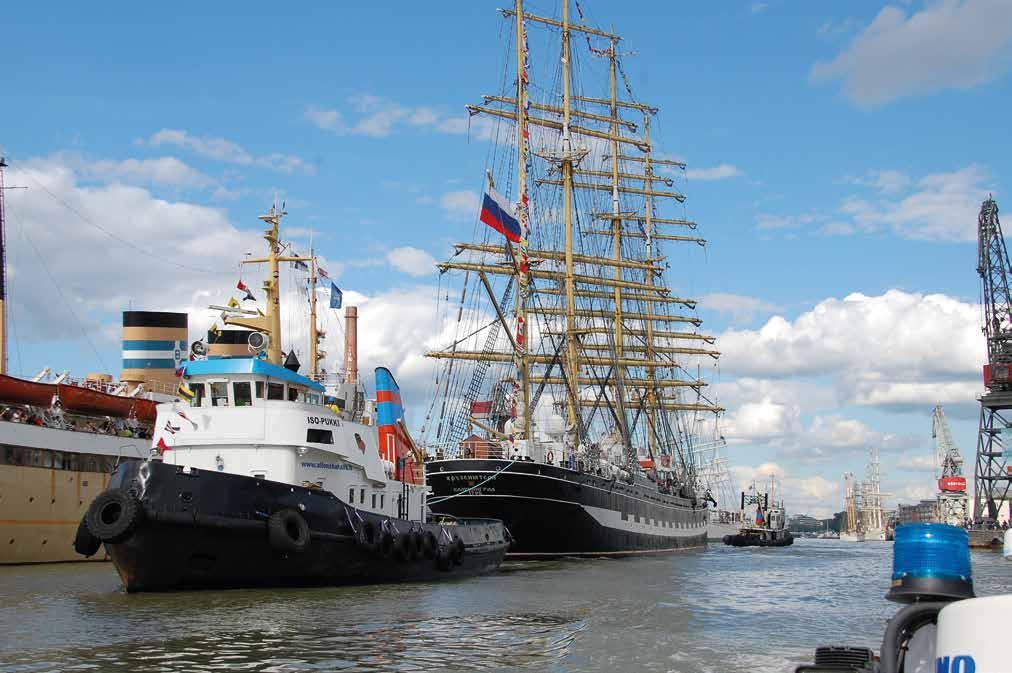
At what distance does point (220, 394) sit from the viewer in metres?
26.3

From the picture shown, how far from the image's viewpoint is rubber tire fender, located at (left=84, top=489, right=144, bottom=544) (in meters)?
21.8

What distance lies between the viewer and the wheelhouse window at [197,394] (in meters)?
26.4

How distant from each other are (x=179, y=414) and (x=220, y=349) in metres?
23.7

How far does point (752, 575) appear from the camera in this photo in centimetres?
4319

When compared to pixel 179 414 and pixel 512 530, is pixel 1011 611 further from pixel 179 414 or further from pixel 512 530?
pixel 512 530

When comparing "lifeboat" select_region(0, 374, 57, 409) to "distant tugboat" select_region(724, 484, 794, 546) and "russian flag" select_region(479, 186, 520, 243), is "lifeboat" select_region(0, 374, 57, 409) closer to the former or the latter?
"russian flag" select_region(479, 186, 520, 243)

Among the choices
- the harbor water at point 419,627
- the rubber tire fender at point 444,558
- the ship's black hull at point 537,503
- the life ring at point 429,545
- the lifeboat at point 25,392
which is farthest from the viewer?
the ship's black hull at point 537,503

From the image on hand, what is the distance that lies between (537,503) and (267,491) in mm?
23664

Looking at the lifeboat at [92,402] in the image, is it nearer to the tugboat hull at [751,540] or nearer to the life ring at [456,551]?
the life ring at [456,551]

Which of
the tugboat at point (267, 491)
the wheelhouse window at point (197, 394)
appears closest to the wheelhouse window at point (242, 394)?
the tugboat at point (267, 491)

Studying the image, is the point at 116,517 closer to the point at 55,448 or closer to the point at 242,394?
the point at 242,394

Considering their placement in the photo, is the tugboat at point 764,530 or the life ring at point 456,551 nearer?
the life ring at point 456,551

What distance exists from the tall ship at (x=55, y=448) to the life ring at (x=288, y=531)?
13600 mm

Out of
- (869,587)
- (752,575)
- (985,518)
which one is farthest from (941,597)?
(985,518)
